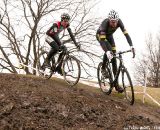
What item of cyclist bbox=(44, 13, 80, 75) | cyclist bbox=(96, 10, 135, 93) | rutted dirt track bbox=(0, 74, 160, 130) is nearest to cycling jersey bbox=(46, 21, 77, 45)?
cyclist bbox=(44, 13, 80, 75)

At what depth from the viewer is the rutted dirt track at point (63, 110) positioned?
29.5 feet

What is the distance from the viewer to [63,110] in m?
9.77

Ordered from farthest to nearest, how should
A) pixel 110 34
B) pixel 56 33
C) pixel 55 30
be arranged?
pixel 56 33, pixel 55 30, pixel 110 34

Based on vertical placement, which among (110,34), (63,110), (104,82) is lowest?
(63,110)

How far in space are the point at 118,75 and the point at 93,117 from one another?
2338 millimetres

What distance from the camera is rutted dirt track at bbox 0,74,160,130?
8.98m

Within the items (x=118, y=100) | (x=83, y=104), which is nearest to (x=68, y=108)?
(x=83, y=104)

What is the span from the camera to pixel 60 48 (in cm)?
1291

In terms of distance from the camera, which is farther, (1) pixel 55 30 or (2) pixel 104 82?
(1) pixel 55 30

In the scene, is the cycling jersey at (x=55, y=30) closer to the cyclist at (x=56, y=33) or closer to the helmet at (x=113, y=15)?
the cyclist at (x=56, y=33)

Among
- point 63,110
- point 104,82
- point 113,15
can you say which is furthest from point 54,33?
point 63,110

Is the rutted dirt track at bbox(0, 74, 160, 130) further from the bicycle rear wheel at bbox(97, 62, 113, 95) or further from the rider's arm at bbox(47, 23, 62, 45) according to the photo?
the rider's arm at bbox(47, 23, 62, 45)

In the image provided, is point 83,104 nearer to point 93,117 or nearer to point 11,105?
point 93,117

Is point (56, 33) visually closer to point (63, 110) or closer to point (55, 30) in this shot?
point (55, 30)
